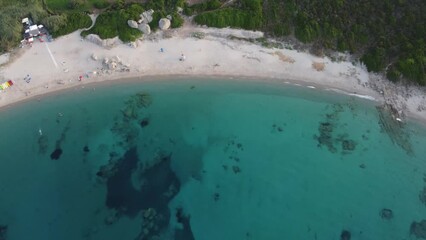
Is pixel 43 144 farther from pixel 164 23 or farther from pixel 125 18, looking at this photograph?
pixel 164 23

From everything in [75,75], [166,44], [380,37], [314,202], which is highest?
[380,37]

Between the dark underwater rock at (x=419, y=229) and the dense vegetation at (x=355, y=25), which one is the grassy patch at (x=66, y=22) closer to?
the dense vegetation at (x=355, y=25)

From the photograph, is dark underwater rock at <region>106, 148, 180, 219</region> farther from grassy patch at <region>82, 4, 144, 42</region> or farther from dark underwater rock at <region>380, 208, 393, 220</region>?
dark underwater rock at <region>380, 208, 393, 220</region>

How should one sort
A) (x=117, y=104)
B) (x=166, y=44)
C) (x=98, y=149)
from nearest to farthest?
(x=98, y=149)
(x=117, y=104)
(x=166, y=44)

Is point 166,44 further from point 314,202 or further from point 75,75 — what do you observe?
point 314,202

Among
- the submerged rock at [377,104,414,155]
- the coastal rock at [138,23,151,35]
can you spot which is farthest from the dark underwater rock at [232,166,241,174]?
the coastal rock at [138,23,151,35]

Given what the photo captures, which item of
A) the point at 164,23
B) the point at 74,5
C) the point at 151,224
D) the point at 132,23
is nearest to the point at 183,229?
the point at 151,224

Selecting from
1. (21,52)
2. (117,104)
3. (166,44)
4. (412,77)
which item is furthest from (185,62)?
(412,77)
